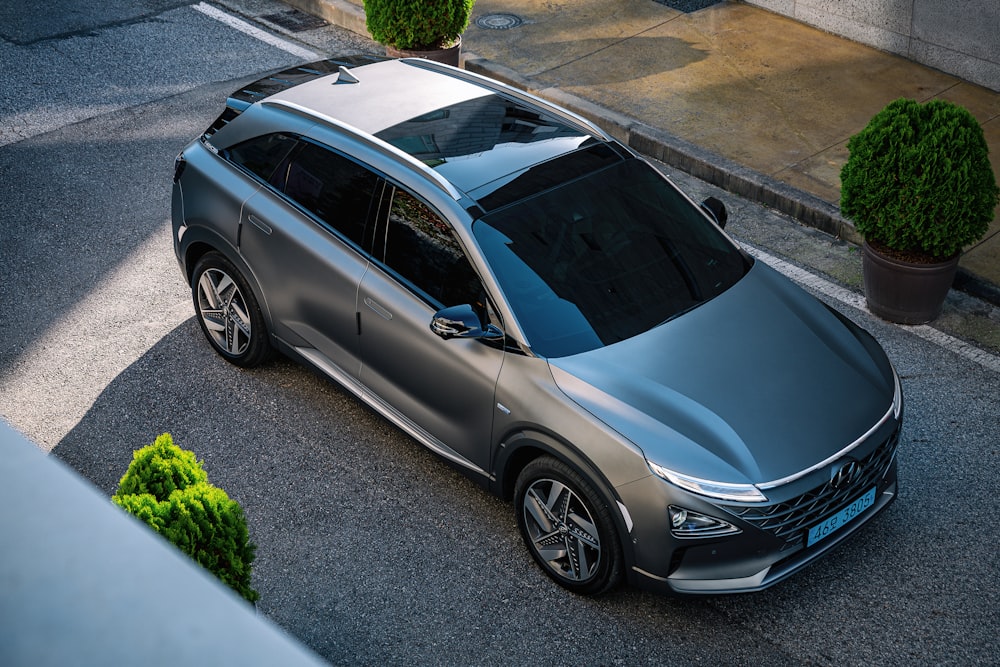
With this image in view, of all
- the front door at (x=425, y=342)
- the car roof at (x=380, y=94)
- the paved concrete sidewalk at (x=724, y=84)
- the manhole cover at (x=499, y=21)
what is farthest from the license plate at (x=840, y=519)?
the manhole cover at (x=499, y=21)

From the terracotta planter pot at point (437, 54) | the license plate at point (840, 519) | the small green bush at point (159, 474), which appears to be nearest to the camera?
the small green bush at point (159, 474)

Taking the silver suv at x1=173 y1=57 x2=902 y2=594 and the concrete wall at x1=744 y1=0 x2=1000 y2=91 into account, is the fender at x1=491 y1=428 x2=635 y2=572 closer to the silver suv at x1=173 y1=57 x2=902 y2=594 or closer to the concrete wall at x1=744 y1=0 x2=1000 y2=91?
the silver suv at x1=173 y1=57 x2=902 y2=594

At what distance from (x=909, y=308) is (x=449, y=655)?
410cm

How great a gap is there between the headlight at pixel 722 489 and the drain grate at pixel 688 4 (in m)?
8.86

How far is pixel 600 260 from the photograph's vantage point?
561cm

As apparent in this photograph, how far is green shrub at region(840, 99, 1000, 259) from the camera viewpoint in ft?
22.7

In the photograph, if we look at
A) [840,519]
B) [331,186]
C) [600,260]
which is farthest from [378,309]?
[840,519]

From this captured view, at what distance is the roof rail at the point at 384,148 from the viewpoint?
571cm

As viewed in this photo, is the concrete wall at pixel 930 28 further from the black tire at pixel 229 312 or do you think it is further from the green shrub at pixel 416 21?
the black tire at pixel 229 312

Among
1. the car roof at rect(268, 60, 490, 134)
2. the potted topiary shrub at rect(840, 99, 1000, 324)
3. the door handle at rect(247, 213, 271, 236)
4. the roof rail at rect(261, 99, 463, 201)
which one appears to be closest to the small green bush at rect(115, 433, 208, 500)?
the roof rail at rect(261, 99, 463, 201)

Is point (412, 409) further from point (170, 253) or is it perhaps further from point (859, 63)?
point (859, 63)

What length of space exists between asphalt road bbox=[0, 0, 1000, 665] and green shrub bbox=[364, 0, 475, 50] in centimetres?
239

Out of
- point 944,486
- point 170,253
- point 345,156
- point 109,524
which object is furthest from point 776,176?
point 109,524

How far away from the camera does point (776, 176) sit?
909 centimetres
